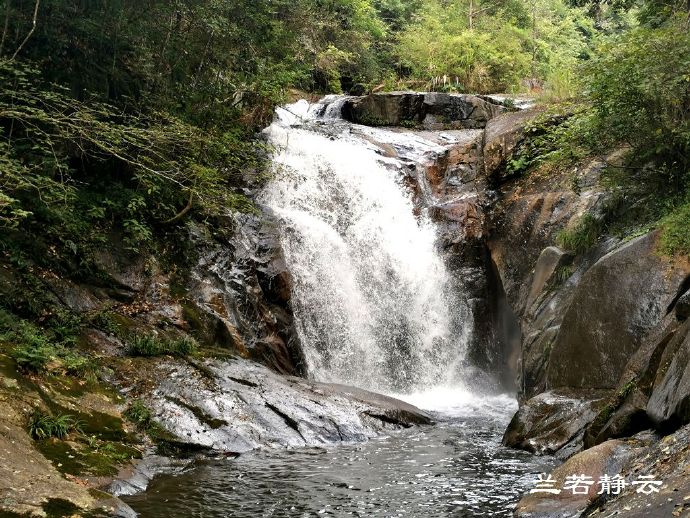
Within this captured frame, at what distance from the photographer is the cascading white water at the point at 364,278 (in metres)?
13.4

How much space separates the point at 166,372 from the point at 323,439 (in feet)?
8.16

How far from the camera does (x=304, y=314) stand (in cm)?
1337

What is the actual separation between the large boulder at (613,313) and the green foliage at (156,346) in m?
5.62

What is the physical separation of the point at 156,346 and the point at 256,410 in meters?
2.00

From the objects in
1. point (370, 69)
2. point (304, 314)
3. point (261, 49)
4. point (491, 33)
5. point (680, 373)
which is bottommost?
point (304, 314)

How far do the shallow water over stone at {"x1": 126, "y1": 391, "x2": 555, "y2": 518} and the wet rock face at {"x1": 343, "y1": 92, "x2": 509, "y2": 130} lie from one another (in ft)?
44.9

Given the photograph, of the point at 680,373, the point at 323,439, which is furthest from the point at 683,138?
the point at 323,439

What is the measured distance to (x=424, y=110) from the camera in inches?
827

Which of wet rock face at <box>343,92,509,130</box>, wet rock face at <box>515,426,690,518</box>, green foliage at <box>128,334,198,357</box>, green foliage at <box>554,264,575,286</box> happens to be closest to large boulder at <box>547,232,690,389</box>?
green foliage at <box>554,264,575,286</box>

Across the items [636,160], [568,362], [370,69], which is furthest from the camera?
[370,69]

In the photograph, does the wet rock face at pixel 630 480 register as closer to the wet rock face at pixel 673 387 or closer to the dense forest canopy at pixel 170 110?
the wet rock face at pixel 673 387

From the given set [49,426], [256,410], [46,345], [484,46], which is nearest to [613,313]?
[256,410]

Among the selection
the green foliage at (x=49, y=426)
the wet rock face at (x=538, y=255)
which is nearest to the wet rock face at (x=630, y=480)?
the wet rock face at (x=538, y=255)

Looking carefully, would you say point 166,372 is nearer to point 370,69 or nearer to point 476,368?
point 476,368
